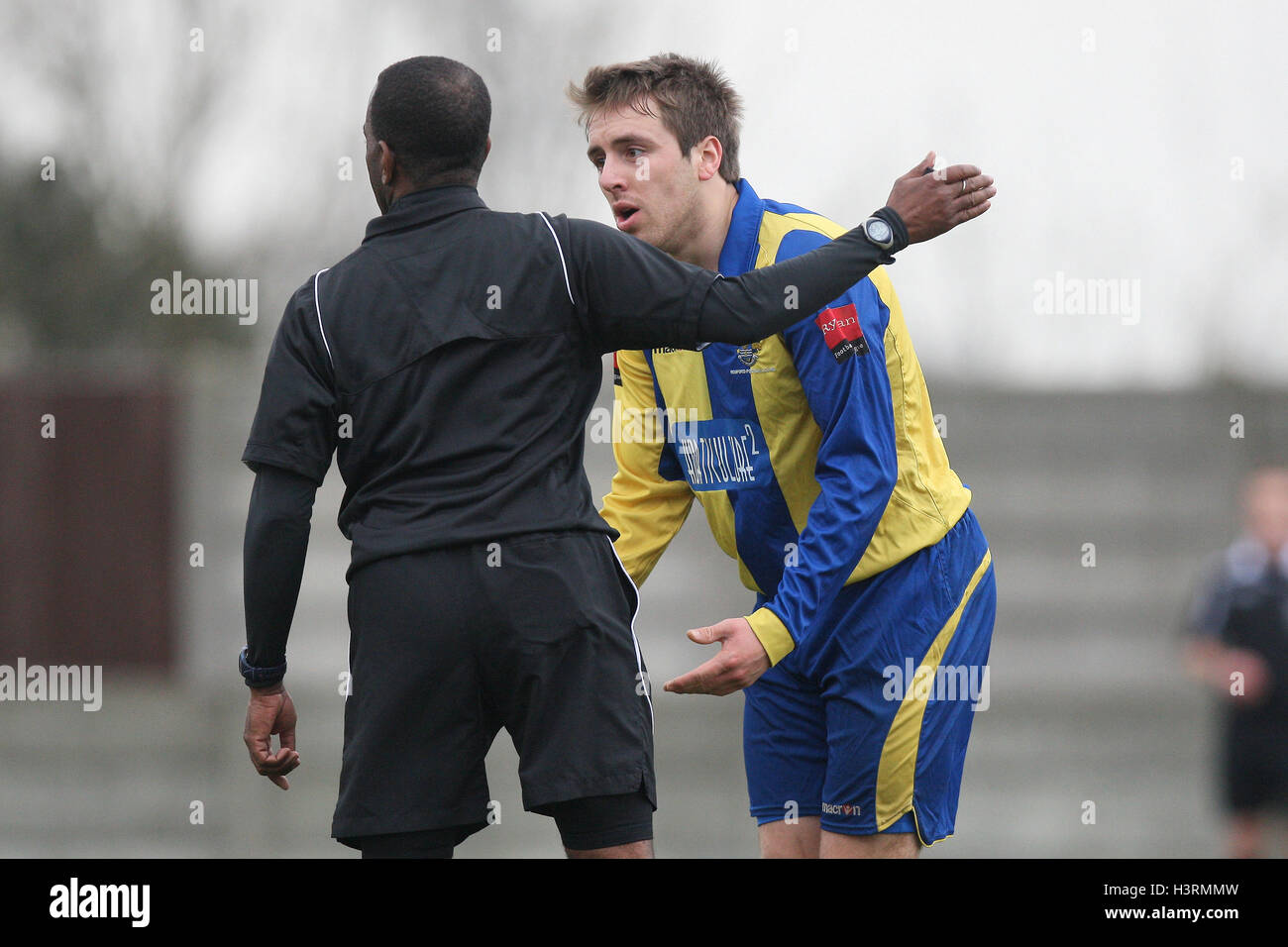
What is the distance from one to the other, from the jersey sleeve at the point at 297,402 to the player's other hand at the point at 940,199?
3.93 feet

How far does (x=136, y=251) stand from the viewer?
12828mm

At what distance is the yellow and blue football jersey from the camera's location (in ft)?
10.5


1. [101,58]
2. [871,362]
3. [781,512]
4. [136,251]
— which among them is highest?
[101,58]

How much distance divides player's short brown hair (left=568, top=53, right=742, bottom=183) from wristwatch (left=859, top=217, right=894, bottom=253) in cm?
73

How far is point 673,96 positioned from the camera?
3535mm

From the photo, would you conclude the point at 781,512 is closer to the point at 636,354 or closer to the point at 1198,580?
the point at 636,354

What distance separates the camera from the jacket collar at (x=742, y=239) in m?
3.46

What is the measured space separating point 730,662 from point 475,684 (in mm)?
532

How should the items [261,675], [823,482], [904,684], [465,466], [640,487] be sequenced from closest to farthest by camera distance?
[465,466] → [261,675] → [823,482] → [904,684] → [640,487]

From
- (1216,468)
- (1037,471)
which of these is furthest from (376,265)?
(1216,468)

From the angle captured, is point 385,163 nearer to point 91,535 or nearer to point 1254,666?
point 1254,666

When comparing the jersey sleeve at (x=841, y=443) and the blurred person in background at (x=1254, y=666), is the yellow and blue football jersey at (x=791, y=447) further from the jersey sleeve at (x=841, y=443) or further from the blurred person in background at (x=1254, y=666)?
the blurred person in background at (x=1254, y=666)

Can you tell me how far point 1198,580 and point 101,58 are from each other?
33.0 ft

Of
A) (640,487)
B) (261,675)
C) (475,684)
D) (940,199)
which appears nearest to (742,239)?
(940,199)
